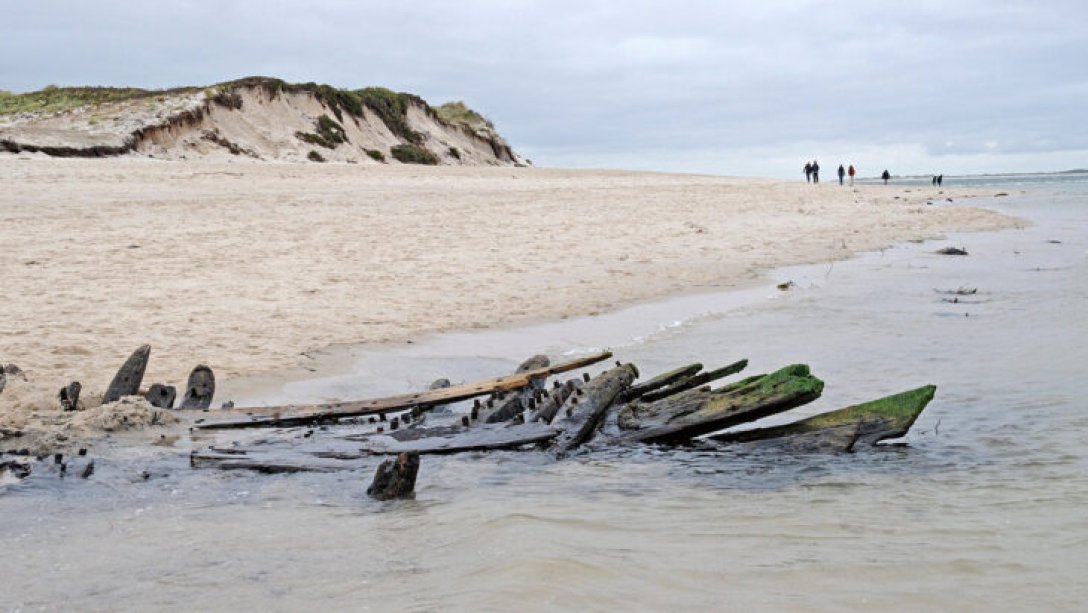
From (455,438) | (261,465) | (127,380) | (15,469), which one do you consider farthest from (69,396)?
(455,438)

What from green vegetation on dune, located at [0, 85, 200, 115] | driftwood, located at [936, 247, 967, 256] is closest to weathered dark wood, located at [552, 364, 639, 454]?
driftwood, located at [936, 247, 967, 256]

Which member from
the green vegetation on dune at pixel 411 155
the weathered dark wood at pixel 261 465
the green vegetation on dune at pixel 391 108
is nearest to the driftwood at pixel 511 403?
the weathered dark wood at pixel 261 465

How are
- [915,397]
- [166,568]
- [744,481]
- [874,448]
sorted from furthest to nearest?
[874,448] < [915,397] < [744,481] < [166,568]

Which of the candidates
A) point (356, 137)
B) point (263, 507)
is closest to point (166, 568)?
point (263, 507)

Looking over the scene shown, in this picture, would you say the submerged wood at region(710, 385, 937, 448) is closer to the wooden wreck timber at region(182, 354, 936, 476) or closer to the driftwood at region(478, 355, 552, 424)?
the wooden wreck timber at region(182, 354, 936, 476)

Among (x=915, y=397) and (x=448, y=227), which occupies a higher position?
(x=448, y=227)

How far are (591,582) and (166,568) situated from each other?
182cm

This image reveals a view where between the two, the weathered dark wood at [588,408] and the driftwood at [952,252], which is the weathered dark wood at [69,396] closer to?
the weathered dark wood at [588,408]

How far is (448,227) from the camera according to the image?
19.5 metres

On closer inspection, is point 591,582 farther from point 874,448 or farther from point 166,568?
point 874,448

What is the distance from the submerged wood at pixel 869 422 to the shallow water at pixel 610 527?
0.18 meters

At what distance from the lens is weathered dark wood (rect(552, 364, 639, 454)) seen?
634 centimetres

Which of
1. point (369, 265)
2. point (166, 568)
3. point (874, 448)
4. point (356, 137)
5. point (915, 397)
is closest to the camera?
point (166, 568)

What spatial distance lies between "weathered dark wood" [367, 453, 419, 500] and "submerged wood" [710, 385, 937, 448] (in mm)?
2363
